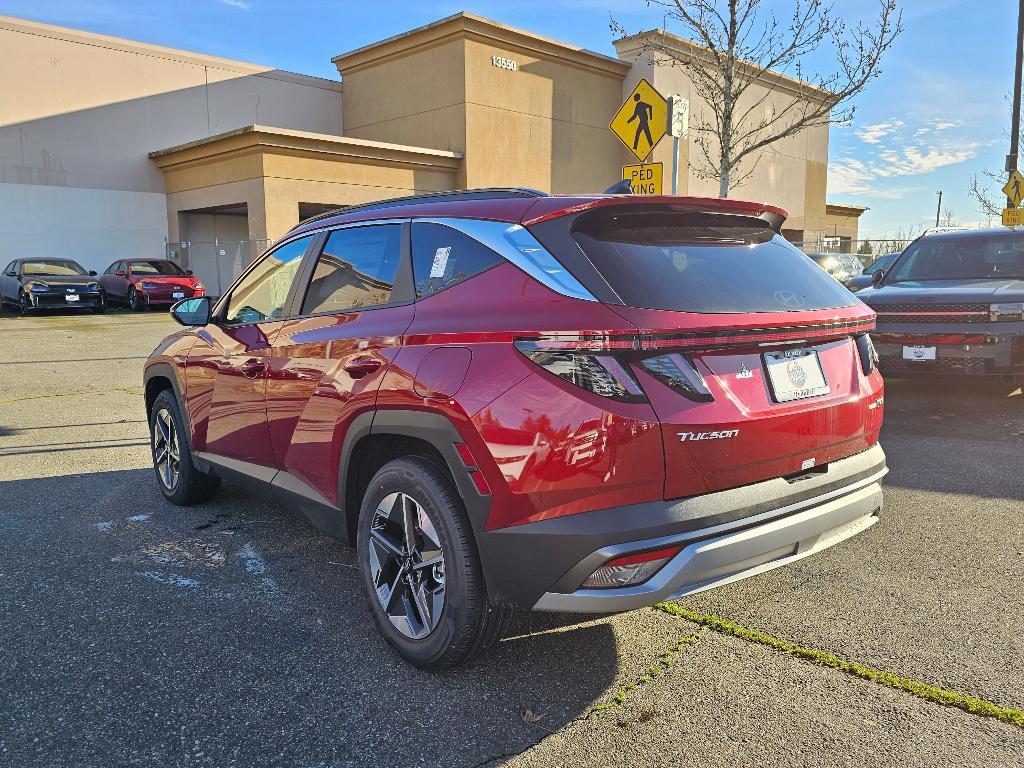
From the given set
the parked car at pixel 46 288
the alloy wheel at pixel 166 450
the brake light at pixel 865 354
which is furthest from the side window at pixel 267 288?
the parked car at pixel 46 288

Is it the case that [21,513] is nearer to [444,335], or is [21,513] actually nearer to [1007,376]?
[444,335]

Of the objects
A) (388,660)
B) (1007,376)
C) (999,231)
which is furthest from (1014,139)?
(388,660)

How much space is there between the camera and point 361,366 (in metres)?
3.36

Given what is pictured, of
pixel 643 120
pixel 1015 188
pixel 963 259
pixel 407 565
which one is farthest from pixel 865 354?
pixel 1015 188

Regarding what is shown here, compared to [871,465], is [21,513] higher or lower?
lower

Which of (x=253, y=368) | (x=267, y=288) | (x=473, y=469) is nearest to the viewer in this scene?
(x=473, y=469)

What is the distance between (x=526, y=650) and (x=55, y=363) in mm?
11940

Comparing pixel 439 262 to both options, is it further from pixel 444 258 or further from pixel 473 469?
pixel 473 469

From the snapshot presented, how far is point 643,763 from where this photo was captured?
8.43ft

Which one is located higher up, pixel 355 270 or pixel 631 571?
pixel 355 270

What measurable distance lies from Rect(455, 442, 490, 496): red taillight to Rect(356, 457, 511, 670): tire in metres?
0.16

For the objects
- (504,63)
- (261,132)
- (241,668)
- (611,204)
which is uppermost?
(504,63)

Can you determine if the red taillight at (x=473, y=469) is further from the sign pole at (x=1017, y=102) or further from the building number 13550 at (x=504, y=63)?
the building number 13550 at (x=504, y=63)

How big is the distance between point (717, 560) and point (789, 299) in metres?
1.07
